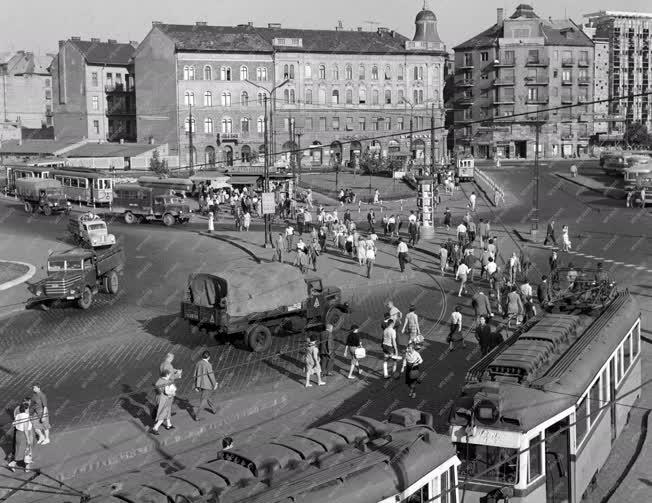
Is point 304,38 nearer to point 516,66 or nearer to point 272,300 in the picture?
point 516,66

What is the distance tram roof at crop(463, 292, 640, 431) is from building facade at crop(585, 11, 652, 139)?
124 metres

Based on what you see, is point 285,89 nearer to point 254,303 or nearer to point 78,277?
point 78,277

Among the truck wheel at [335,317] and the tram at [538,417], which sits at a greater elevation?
the tram at [538,417]

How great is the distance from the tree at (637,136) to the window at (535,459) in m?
112

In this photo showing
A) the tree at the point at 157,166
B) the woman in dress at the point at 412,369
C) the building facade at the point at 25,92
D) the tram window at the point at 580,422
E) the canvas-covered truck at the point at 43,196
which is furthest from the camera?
the building facade at the point at 25,92

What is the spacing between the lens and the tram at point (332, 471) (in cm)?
1020

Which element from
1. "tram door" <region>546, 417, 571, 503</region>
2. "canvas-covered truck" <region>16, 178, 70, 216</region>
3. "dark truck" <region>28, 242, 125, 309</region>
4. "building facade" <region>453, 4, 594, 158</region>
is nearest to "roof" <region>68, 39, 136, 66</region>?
"building facade" <region>453, 4, 594, 158</region>

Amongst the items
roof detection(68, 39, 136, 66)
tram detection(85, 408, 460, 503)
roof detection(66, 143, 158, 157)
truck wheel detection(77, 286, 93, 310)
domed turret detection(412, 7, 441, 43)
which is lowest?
truck wheel detection(77, 286, 93, 310)

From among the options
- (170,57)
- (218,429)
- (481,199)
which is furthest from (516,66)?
(218,429)

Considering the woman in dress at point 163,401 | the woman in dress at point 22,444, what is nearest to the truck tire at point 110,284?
the woman in dress at point 163,401

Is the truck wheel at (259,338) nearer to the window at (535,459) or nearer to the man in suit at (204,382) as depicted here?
the man in suit at (204,382)

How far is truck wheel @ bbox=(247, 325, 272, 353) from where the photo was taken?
2472cm

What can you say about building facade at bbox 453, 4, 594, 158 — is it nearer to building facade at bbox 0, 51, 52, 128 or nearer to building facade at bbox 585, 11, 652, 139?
building facade at bbox 585, 11, 652, 139

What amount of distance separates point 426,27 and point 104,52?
Answer: 115 feet
